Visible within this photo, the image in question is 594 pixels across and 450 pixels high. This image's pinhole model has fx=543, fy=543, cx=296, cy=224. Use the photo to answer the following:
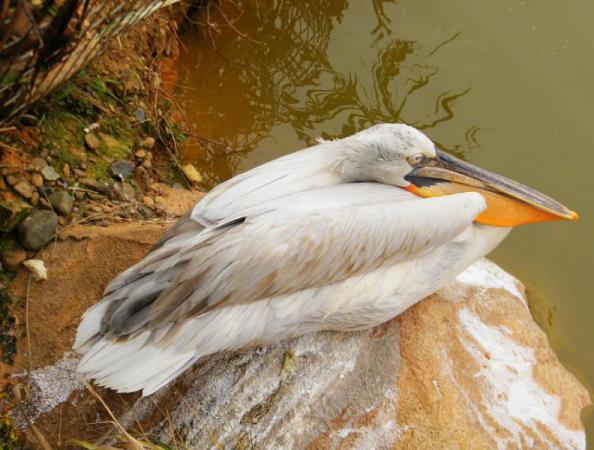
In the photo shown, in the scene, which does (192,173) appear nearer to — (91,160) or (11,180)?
(91,160)

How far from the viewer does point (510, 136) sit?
3.51 m

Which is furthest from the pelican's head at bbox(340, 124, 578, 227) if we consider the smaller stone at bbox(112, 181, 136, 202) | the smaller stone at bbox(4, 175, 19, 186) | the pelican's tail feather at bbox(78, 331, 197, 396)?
the smaller stone at bbox(4, 175, 19, 186)

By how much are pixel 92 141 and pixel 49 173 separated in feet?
1.09

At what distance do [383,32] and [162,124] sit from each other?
1718 millimetres

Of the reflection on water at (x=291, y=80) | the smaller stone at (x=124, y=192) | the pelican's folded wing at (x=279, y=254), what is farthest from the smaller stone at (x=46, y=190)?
the reflection on water at (x=291, y=80)

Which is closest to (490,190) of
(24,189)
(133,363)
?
(133,363)

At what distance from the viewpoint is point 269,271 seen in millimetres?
1776

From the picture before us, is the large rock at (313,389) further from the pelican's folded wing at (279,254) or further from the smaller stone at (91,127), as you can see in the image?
the smaller stone at (91,127)

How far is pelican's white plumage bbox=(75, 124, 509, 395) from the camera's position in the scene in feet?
5.80

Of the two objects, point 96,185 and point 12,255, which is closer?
point 12,255

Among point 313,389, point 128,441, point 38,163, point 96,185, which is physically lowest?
point 313,389

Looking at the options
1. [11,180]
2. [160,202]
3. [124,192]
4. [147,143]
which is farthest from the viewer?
[147,143]

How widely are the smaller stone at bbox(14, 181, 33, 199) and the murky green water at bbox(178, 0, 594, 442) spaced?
1174 mm

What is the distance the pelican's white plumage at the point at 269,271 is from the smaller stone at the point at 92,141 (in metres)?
0.95
